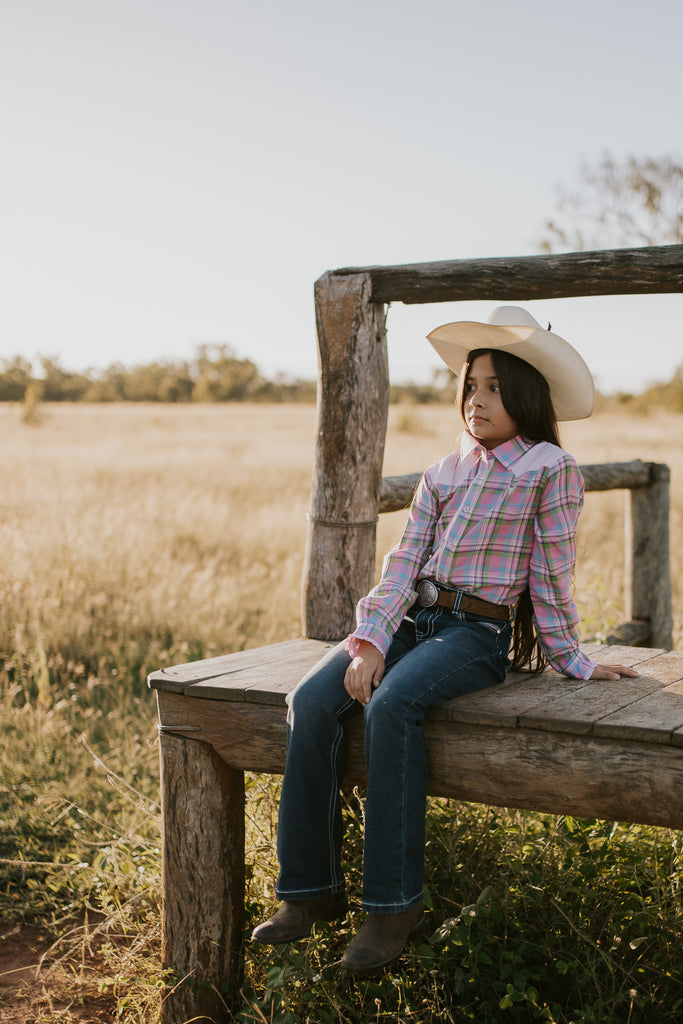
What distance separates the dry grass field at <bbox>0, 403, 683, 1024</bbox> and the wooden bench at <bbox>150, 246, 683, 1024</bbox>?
322 millimetres

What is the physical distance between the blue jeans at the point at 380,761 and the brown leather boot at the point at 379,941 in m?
0.03

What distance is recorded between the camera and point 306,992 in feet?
7.80

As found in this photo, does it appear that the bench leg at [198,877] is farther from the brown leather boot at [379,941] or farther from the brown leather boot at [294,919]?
the brown leather boot at [379,941]

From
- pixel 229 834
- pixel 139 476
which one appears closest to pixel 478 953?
pixel 229 834

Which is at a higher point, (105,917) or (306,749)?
(306,749)

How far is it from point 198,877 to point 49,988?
26.8 inches

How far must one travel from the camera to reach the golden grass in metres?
5.59

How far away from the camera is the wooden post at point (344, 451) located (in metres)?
3.08

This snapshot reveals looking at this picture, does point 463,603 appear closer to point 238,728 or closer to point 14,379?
point 238,728

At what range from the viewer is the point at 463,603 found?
2.52 metres

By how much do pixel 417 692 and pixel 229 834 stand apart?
78 centimetres

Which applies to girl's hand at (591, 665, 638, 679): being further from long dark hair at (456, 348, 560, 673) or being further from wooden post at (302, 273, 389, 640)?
wooden post at (302, 273, 389, 640)

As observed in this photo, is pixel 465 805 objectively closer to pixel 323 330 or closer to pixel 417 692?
pixel 417 692

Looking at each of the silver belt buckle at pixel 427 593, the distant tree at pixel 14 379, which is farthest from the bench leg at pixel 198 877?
the distant tree at pixel 14 379
